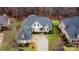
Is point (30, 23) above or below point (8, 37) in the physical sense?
above

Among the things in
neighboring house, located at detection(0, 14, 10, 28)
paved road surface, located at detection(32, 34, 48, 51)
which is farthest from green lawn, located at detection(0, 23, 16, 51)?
paved road surface, located at detection(32, 34, 48, 51)

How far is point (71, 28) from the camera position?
254 cm

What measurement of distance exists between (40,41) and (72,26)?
28cm

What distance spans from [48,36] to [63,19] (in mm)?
178

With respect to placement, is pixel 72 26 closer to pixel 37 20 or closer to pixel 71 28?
pixel 71 28

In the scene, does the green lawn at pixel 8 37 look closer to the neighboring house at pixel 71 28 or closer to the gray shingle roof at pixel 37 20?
the gray shingle roof at pixel 37 20

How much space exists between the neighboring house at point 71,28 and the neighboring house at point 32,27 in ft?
0.36

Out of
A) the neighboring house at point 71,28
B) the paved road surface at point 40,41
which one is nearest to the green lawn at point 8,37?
the paved road surface at point 40,41

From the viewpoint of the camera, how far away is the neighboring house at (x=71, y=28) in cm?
253

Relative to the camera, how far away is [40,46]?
2.54 m

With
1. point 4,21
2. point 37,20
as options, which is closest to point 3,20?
point 4,21

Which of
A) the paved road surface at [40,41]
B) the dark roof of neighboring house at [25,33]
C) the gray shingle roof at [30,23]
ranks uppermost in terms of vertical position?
the gray shingle roof at [30,23]
